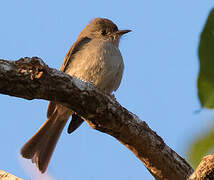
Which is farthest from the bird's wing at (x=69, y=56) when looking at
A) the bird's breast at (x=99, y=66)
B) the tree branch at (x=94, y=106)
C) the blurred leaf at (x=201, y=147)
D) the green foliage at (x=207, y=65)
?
the green foliage at (x=207, y=65)

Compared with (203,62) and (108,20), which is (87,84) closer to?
(203,62)

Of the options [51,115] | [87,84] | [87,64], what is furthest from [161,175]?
[51,115]

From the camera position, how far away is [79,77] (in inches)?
187

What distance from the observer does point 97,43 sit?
527 centimetres

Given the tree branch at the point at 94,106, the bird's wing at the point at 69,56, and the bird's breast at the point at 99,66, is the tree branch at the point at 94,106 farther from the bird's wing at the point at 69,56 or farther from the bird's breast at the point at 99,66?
the bird's wing at the point at 69,56

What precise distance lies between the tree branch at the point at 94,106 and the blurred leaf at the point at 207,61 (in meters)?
1.75

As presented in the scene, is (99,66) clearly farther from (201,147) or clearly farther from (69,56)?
(201,147)

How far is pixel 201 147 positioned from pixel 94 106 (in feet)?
5.66

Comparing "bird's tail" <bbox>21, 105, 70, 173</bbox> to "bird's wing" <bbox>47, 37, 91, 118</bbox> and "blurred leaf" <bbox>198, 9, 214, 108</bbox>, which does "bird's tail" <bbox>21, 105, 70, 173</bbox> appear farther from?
"blurred leaf" <bbox>198, 9, 214, 108</bbox>

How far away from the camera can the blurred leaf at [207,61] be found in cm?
89

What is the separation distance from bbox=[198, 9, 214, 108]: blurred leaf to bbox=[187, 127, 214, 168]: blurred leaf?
23 cm

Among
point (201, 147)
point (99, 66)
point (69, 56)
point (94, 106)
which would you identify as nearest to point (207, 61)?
point (201, 147)

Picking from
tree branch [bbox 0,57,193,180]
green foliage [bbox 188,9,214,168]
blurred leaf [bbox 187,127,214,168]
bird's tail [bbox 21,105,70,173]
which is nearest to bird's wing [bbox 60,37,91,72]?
bird's tail [bbox 21,105,70,173]

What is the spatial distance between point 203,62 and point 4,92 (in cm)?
184
